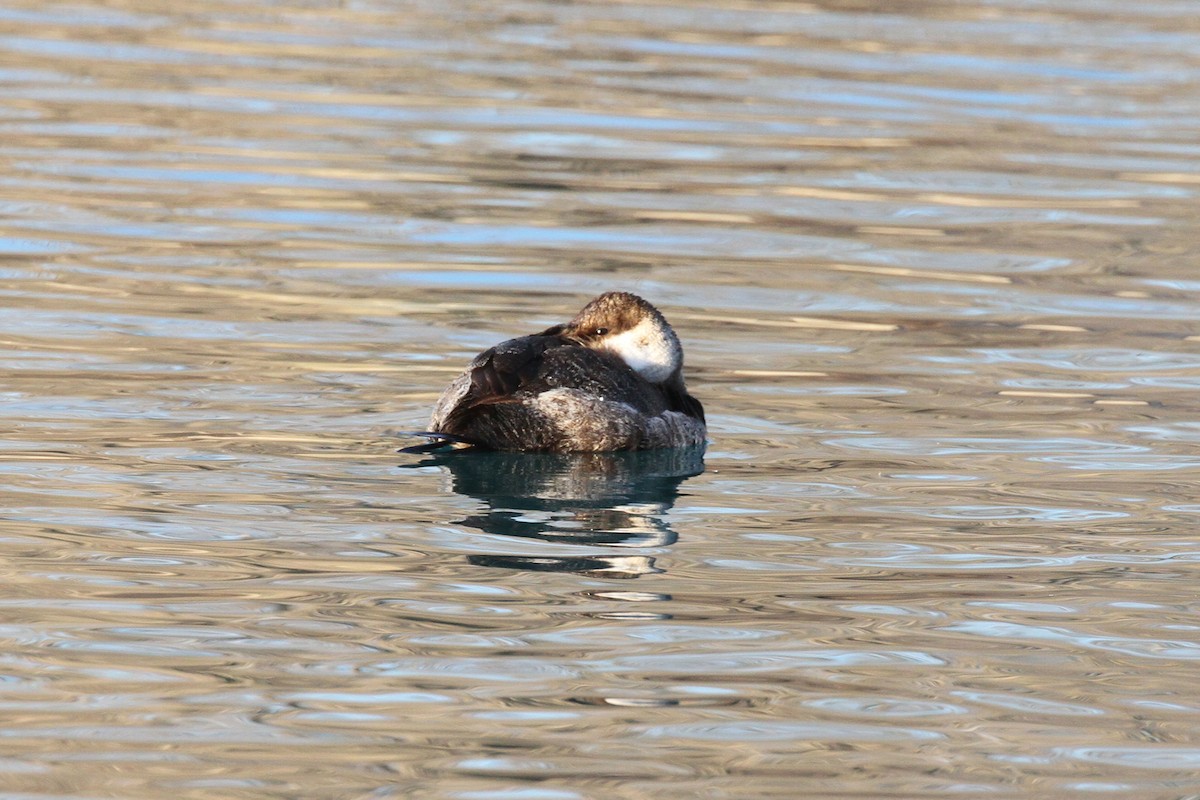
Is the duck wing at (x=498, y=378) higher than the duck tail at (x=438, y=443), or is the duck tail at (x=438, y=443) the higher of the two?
the duck wing at (x=498, y=378)

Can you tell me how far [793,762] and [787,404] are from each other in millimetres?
4752

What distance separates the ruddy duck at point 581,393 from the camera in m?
8.67

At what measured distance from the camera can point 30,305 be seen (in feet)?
38.4

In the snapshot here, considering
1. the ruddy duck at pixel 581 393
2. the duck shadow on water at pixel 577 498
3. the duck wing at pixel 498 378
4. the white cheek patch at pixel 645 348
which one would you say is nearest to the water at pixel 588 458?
the duck shadow on water at pixel 577 498

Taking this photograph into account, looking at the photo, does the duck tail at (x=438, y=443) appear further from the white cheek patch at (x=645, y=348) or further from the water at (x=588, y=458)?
the white cheek patch at (x=645, y=348)

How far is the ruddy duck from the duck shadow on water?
0.08 metres

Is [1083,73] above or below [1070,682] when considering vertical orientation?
above

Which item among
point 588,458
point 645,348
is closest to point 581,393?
point 588,458

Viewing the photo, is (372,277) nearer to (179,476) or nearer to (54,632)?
(179,476)

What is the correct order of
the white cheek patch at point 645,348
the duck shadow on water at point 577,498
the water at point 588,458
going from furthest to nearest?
1. the white cheek patch at point 645,348
2. the duck shadow on water at point 577,498
3. the water at point 588,458

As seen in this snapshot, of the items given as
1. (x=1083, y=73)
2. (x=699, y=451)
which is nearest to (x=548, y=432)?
(x=699, y=451)

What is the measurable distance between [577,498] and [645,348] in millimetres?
1159

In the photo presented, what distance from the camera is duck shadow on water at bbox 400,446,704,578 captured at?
24.2 ft

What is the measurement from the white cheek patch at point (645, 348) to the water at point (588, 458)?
0.46 m
